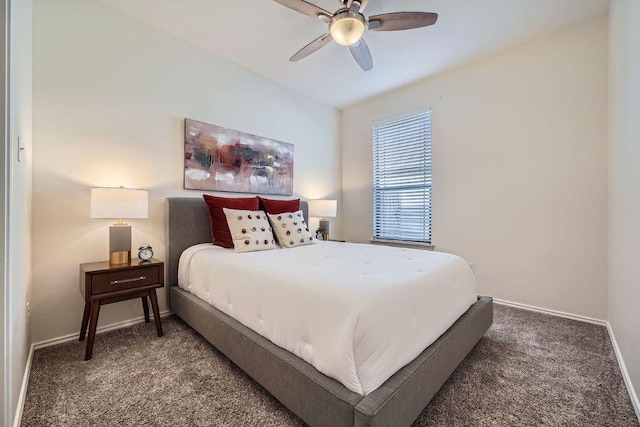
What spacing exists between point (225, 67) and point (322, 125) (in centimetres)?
166

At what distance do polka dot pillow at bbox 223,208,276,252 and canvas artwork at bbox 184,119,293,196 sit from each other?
59 cm

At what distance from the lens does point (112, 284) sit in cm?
194

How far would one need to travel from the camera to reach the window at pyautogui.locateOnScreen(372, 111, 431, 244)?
357 centimetres

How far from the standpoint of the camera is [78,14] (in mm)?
2162

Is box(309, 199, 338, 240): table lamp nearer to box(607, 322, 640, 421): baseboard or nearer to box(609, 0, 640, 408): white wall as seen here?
box(609, 0, 640, 408): white wall

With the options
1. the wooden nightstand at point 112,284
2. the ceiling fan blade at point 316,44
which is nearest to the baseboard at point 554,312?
the ceiling fan blade at point 316,44

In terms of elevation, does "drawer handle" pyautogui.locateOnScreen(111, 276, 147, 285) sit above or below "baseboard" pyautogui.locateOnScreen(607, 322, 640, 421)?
above

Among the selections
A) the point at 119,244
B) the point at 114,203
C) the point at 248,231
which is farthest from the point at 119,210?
the point at 248,231

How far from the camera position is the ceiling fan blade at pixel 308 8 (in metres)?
1.78

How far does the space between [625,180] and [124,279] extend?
351cm

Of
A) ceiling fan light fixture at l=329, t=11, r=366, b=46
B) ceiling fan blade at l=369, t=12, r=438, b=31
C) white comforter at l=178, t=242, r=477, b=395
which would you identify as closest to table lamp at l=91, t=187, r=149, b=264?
white comforter at l=178, t=242, r=477, b=395

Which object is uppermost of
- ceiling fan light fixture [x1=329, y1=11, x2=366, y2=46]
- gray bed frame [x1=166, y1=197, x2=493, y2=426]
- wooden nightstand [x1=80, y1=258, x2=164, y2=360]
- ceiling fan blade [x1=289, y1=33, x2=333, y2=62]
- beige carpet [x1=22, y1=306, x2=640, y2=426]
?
ceiling fan blade [x1=289, y1=33, x2=333, y2=62]

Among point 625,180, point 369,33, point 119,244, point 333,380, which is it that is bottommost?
point 333,380

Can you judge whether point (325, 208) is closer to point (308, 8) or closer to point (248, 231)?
point (248, 231)
